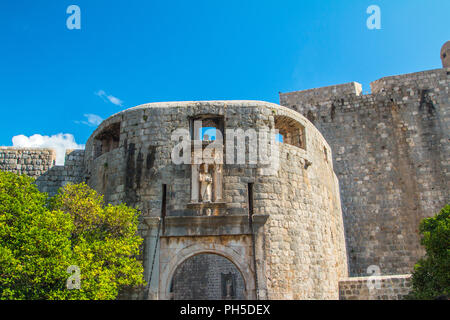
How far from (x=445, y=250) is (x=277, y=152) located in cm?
493

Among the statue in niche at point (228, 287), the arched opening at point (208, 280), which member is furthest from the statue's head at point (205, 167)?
the statue in niche at point (228, 287)

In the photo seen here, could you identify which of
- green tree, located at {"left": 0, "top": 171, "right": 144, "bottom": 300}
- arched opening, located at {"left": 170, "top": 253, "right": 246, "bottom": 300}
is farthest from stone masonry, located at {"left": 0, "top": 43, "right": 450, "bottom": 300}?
arched opening, located at {"left": 170, "top": 253, "right": 246, "bottom": 300}

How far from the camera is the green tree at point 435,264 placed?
9.88m

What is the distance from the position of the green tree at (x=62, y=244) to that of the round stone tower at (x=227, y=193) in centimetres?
92

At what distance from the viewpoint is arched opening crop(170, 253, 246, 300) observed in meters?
18.8

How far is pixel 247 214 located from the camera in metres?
10.8

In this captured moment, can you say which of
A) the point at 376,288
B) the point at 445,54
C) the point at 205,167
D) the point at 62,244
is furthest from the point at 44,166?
the point at 445,54

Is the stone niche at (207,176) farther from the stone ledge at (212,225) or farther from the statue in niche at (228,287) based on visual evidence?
the statue in niche at (228,287)

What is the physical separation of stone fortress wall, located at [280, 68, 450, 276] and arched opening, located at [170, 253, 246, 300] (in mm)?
5366

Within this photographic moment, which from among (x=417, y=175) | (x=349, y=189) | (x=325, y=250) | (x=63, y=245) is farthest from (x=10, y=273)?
(x=417, y=175)

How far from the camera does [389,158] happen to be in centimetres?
1825
